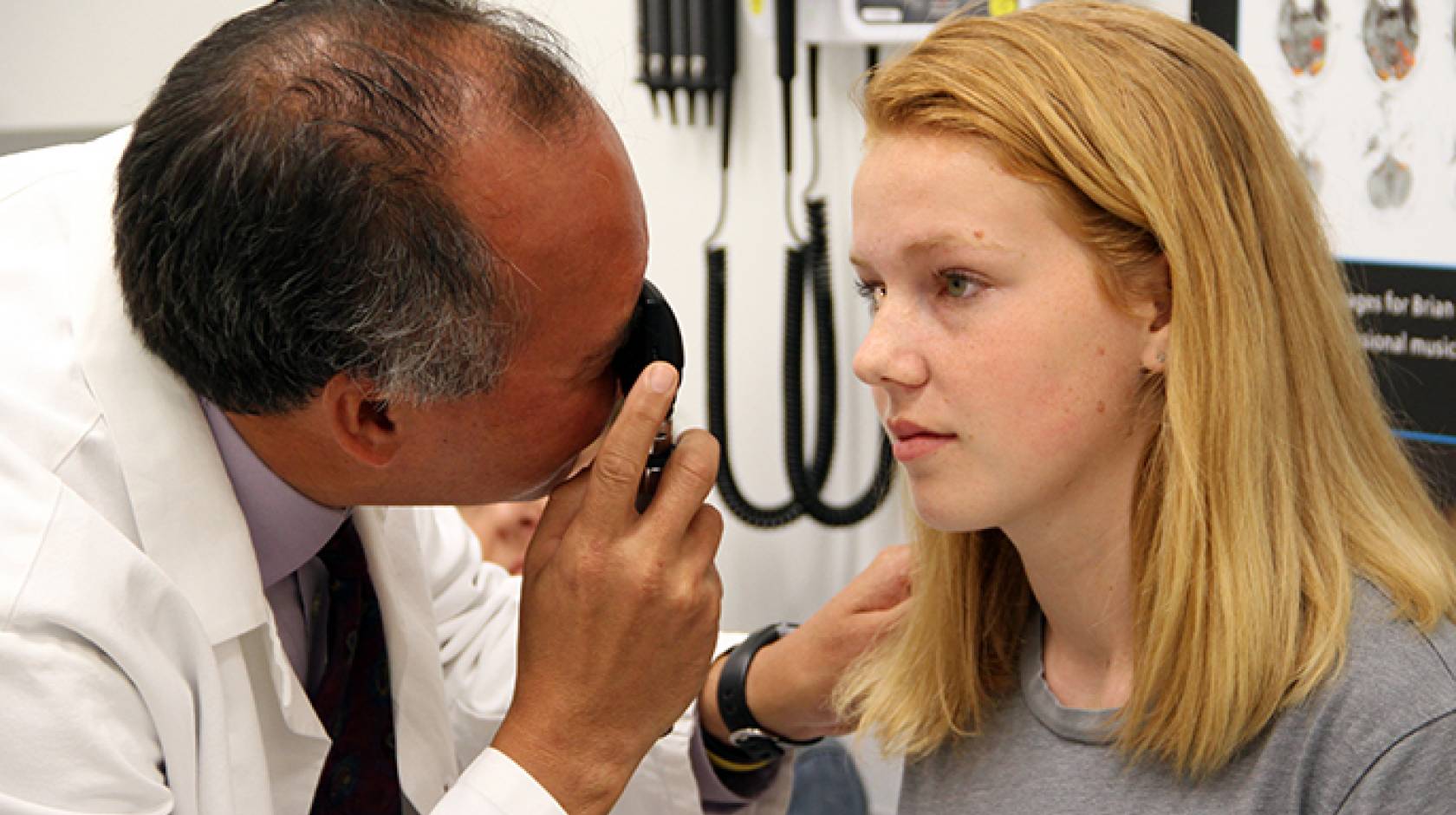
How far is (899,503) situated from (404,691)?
0.98 m

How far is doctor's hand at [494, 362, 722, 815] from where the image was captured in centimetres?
124

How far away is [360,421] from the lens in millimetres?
1246

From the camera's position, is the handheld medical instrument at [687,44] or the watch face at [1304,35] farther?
the handheld medical instrument at [687,44]

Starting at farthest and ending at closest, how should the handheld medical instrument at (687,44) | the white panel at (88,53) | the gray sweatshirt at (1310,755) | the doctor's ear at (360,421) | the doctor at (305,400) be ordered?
the white panel at (88,53) → the handheld medical instrument at (687,44) → the doctor's ear at (360,421) → the doctor at (305,400) → the gray sweatshirt at (1310,755)

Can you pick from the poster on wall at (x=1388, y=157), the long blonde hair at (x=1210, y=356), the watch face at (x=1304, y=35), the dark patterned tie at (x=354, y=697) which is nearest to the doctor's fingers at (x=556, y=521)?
the dark patterned tie at (x=354, y=697)

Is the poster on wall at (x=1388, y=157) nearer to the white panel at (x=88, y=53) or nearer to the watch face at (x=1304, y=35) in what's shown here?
the watch face at (x=1304, y=35)

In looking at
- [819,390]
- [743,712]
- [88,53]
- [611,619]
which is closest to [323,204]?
[611,619]

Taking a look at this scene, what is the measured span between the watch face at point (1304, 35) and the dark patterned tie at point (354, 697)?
1.12m

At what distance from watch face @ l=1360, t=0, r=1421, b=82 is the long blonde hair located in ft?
1.43

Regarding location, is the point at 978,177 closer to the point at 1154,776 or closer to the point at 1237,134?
the point at 1237,134

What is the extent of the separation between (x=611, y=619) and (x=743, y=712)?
32 cm

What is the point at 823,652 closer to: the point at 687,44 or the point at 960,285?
the point at 960,285

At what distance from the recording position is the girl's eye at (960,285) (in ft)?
3.72

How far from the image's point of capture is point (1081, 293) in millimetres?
1114
